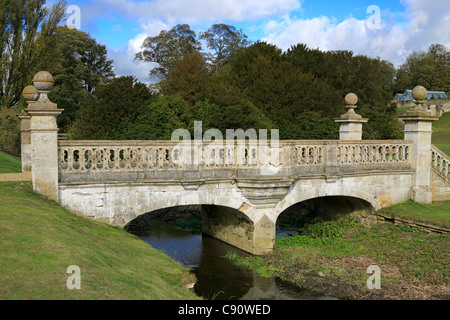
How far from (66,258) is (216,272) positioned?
642 cm

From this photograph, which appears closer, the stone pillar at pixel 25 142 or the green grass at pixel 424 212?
the green grass at pixel 424 212

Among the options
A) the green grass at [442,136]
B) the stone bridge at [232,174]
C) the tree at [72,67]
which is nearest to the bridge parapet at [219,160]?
the stone bridge at [232,174]

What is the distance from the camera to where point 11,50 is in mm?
29016

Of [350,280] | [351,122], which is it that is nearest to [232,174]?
[350,280]

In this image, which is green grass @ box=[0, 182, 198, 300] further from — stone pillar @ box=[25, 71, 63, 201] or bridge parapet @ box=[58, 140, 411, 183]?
bridge parapet @ box=[58, 140, 411, 183]

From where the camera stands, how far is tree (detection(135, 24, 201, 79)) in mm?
47875

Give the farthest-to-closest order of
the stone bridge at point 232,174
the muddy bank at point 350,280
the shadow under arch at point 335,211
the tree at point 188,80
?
the tree at point 188,80 → the shadow under arch at point 335,211 → the stone bridge at point 232,174 → the muddy bank at point 350,280

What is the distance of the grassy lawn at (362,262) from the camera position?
10.1 m

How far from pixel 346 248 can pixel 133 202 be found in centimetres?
680

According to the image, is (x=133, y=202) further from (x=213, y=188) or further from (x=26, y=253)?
(x=26, y=253)

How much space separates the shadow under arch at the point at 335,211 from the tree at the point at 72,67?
21.8m

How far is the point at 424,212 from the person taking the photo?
1382 cm

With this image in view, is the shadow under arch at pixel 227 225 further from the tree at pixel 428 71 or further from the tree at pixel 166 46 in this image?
the tree at pixel 428 71

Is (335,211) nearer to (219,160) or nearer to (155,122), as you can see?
(219,160)
